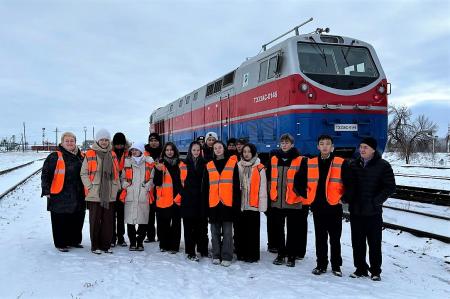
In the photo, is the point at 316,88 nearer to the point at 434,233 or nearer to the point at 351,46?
the point at 351,46

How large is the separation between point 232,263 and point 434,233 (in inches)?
165

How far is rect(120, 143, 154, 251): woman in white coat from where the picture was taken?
682 centimetres

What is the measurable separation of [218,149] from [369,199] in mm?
2238

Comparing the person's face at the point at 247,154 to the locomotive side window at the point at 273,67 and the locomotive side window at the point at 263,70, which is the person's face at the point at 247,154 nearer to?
the locomotive side window at the point at 273,67

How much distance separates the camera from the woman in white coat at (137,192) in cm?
682

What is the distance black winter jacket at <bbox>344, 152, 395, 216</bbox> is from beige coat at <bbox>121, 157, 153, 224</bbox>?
10.8 feet

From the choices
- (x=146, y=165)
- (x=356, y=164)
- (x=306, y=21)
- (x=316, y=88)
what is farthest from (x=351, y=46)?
(x=146, y=165)

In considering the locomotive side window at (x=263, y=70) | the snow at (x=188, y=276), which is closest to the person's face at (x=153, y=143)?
the snow at (x=188, y=276)

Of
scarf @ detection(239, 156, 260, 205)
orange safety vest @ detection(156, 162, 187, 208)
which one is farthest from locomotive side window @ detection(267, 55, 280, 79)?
orange safety vest @ detection(156, 162, 187, 208)

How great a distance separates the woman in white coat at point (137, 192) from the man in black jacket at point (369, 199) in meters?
3.28

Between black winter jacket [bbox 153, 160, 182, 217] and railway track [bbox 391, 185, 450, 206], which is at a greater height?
black winter jacket [bbox 153, 160, 182, 217]

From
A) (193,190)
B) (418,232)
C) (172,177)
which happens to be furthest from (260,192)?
(418,232)

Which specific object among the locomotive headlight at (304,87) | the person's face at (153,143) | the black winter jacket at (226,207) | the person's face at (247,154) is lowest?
the black winter jacket at (226,207)

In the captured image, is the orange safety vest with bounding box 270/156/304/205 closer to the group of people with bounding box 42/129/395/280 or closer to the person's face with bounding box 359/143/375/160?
the group of people with bounding box 42/129/395/280
